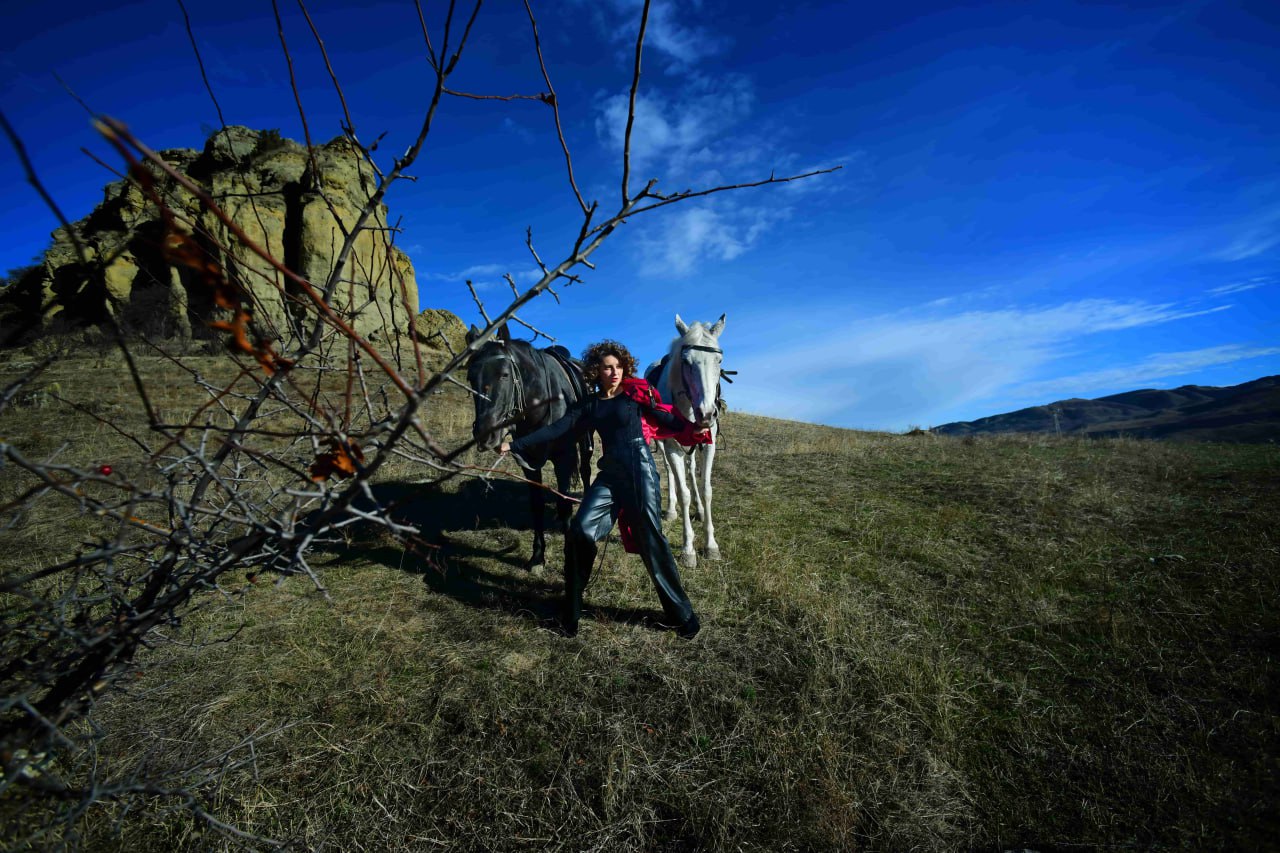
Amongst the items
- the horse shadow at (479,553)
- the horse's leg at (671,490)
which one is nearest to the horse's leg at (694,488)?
the horse's leg at (671,490)

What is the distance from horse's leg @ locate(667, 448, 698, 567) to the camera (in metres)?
5.39

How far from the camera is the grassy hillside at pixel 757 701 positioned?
2.55 m

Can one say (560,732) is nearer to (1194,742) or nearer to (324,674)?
(324,674)

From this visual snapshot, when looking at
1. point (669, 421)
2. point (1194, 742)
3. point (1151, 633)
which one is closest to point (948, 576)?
point (1151, 633)

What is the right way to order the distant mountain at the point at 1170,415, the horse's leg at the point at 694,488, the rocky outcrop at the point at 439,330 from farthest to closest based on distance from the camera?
the distant mountain at the point at 1170,415
the horse's leg at the point at 694,488
the rocky outcrop at the point at 439,330

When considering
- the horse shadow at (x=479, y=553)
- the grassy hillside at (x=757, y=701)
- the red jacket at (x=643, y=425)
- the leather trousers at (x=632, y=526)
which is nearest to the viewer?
the grassy hillside at (x=757, y=701)

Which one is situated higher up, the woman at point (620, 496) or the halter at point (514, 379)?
the halter at point (514, 379)

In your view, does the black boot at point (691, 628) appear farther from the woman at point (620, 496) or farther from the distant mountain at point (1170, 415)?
the distant mountain at point (1170, 415)

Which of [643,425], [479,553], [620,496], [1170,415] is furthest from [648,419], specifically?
[1170,415]

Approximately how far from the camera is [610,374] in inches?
168

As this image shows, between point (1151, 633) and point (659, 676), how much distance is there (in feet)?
12.4

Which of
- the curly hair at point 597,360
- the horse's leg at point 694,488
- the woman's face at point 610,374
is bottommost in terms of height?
the horse's leg at point 694,488

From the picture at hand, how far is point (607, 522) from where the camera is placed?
160 inches

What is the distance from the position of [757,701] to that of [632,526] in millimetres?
1501
